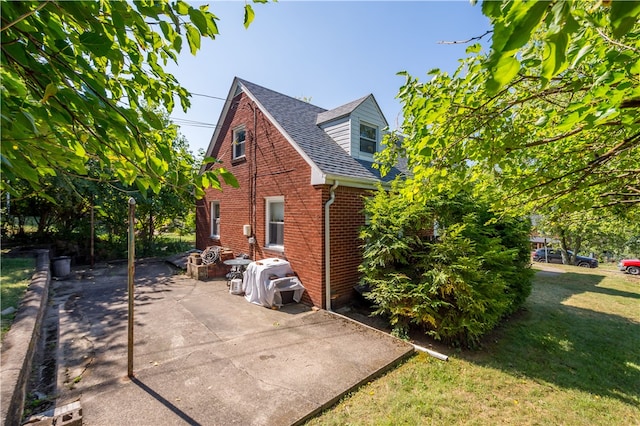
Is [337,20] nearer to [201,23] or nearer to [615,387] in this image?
[201,23]

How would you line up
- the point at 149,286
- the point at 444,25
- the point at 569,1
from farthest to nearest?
the point at 149,286, the point at 444,25, the point at 569,1

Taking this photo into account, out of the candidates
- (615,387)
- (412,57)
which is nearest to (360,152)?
(412,57)

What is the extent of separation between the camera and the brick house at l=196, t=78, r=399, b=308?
6.56 m

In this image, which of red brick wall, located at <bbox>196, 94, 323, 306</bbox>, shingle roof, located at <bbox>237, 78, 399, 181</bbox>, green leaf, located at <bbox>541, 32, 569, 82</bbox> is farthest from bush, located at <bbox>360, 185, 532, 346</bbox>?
green leaf, located at <bbox>541, 32, 569, 82</bbox>

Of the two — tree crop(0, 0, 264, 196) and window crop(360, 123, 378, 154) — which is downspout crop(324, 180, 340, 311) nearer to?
window crop(360, 123, 378, 154)

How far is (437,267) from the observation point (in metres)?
4.95

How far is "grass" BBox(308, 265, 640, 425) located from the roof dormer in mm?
6127

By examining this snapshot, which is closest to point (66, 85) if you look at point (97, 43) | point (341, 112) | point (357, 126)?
point (97, 43)

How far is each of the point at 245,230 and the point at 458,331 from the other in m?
6.66

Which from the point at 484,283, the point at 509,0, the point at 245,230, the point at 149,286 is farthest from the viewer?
the point at 245,230

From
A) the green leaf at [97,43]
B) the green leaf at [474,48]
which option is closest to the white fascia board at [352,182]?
the green leaf at [474,48]

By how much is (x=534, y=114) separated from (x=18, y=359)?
7164 mm

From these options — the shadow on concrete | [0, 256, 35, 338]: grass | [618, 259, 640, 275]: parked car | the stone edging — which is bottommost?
[618, 259, 640, 275]: parked car

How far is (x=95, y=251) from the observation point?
12.4 m
